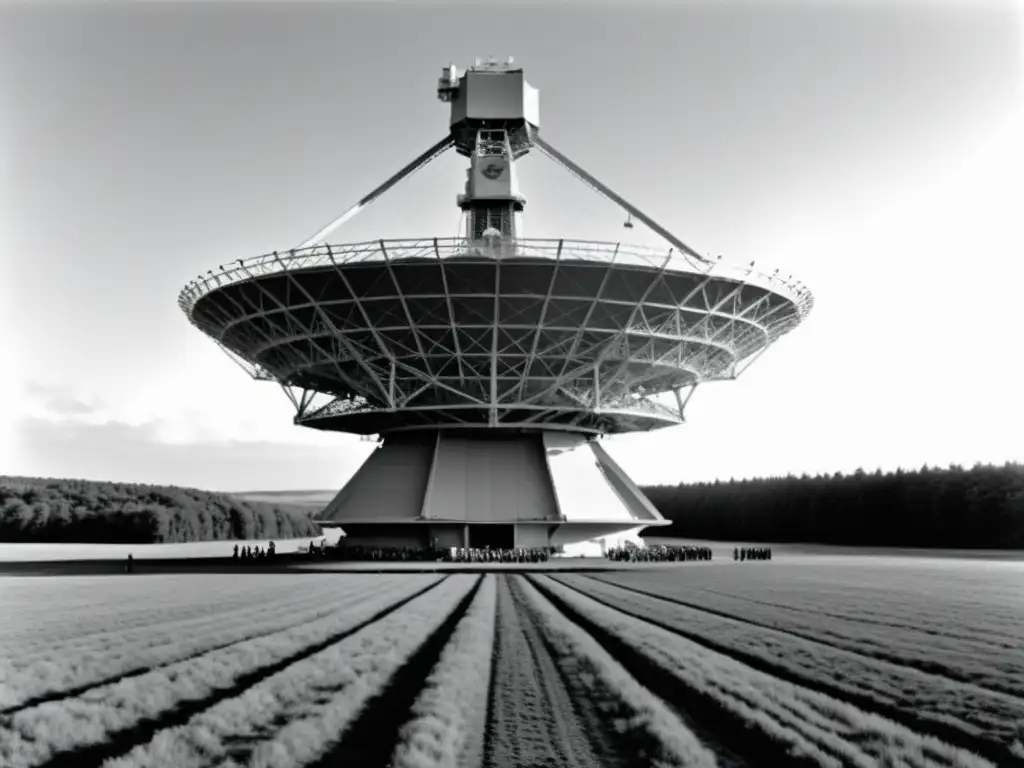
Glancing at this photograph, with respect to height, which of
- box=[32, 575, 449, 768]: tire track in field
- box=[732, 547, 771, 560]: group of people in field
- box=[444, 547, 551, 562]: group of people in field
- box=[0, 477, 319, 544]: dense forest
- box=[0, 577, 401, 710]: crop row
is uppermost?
box=[0, 477, 319, 544]: dense forest

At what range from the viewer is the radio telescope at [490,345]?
A: 4409cm

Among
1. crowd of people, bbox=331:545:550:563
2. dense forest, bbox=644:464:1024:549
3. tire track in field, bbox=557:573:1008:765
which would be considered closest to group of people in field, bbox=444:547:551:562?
crowd of people, bbox=331:545:550:563

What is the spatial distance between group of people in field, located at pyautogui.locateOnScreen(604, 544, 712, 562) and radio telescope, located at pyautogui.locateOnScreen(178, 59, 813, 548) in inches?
64.7

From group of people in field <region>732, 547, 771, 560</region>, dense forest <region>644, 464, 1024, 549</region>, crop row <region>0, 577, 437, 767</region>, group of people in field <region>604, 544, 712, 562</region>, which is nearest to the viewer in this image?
crop row <region>0, 577, 437, 767</region>

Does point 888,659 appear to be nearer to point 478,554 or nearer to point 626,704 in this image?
point 626,704

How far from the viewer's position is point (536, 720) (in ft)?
36.4

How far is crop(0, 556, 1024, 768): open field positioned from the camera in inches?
391

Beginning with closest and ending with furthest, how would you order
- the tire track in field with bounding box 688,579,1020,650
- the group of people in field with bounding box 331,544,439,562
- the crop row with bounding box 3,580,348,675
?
the crop row with bounding box 3,580,348,675 → the tire track in field with bounding box 688,579,1020,650 → the group of people in field with bounding box 331,544,439,562

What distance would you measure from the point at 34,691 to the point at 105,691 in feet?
3.82

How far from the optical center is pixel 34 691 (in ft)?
43.1

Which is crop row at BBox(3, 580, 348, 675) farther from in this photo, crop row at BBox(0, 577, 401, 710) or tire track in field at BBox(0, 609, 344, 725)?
tire track in field at BBox(0, 609, 344, 725)

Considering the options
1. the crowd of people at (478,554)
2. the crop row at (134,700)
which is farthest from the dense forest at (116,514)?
the crop row at (134,700)

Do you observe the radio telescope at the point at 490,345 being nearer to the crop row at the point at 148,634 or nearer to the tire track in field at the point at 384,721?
the crop row at the point at 148,634

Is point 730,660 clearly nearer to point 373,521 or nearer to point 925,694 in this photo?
point 925,694
